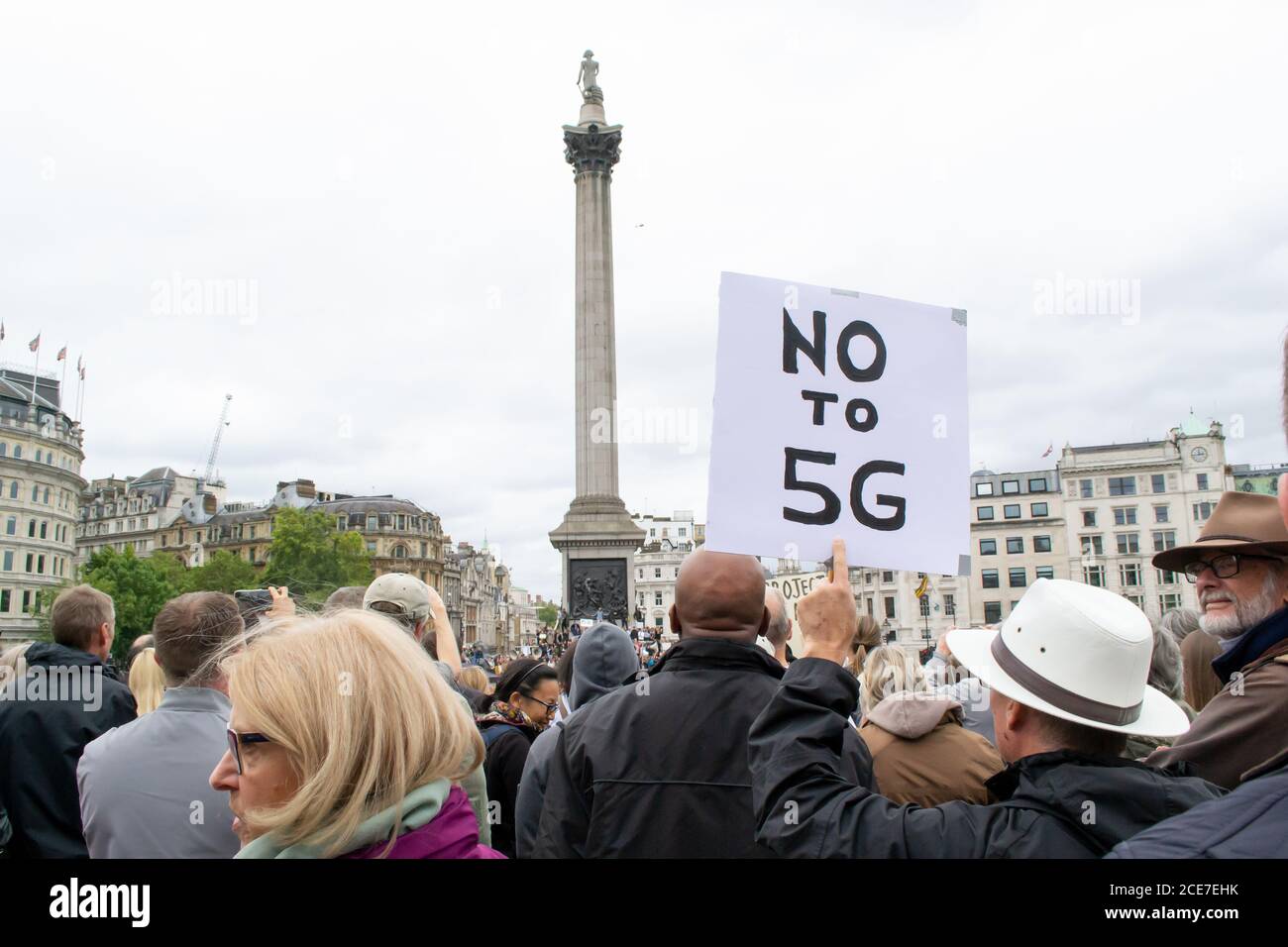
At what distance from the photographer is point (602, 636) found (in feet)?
18.5

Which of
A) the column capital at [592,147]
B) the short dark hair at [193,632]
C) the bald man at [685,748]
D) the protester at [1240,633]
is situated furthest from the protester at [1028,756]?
the column capital at [592,147]

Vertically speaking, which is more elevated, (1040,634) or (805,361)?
(805,361)

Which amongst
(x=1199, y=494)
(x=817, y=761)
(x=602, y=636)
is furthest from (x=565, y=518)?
(x=1199, y=494)

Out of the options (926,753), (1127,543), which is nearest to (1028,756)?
(926,753)

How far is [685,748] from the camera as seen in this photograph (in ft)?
12.3

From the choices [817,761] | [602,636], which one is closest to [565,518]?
[602,636]

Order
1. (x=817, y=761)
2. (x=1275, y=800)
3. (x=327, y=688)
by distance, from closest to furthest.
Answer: (x=1275, y=800), (x=327, y=688), (x=817, y=761)

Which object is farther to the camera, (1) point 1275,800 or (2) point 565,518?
(2) point 565,518

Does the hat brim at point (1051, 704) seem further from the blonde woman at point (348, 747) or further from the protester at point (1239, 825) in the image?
the blonde woman at point (348, 747)

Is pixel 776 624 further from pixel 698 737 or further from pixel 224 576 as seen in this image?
pixel 224 576

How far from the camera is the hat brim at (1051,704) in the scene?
2742mm
